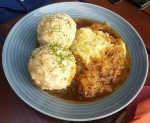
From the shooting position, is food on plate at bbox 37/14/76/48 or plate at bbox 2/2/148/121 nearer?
plate at bbox 2/2/148/121

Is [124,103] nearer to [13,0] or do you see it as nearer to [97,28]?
[97,28]

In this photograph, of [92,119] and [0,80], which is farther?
[0,80]

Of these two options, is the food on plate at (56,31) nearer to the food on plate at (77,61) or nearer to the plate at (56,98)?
the food on plate at (77,61)

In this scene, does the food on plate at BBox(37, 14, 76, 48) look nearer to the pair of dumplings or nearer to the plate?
the pair of dumplings

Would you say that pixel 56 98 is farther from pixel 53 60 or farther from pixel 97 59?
pixel 97 59

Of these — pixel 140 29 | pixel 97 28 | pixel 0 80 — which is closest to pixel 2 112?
pixel 0 80

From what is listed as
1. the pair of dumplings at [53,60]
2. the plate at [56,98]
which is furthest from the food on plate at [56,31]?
the plate at [56,98]

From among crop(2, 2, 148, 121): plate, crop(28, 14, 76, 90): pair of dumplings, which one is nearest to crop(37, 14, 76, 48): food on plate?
crop(28, 14, 76, 90): pair of dumplings
